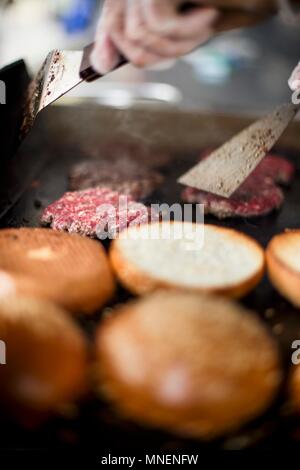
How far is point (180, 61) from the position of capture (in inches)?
102

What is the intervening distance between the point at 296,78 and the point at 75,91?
61.1 inches

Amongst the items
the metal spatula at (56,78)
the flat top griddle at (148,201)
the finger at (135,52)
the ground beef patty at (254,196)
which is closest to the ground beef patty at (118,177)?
the flat top griddle at (148,201)

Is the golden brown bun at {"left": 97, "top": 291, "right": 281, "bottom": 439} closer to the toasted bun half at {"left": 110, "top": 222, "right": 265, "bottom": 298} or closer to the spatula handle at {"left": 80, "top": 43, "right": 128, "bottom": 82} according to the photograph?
the toasted bun half at {"left": 110, "top": 222, "right": 265, "bottom": 298}

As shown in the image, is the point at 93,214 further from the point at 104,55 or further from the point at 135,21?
the point at 135,21

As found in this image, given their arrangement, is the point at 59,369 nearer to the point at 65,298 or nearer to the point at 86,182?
the point at 65,298

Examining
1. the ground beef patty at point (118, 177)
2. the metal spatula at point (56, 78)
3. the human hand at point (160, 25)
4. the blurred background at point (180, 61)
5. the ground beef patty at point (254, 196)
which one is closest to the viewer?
the human hand at point (160, 25)

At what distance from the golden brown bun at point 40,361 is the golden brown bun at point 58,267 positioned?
10cm

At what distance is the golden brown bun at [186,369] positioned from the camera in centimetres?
112

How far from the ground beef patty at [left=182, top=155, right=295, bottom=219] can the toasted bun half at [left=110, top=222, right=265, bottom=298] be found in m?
0.48

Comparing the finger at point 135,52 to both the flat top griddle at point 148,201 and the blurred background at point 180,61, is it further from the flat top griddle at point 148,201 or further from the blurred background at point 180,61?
the flat top griddle at point 148,201

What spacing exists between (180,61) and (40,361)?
182 cm

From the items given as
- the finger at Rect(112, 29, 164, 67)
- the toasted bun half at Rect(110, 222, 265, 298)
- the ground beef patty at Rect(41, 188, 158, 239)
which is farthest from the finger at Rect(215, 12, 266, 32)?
the ground beef patty at Rect(41, 188, 158, 239)

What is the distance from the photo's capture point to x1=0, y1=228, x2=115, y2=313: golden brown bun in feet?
4.34
